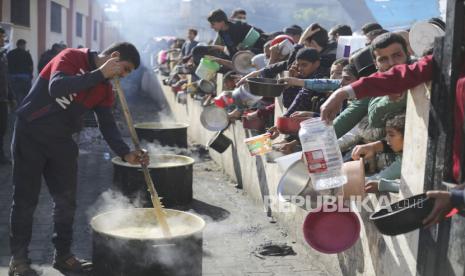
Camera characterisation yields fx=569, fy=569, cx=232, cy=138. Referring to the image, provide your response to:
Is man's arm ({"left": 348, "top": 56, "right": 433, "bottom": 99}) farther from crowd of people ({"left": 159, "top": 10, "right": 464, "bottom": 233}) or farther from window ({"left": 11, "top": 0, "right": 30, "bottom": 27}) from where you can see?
window ({"left": 11, "top": 0, "right": 30, "bottom": 27})

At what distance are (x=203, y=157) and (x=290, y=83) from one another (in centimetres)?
550

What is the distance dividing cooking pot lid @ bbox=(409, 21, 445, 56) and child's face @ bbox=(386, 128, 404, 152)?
2.33 feet

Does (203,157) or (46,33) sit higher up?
(46,33)

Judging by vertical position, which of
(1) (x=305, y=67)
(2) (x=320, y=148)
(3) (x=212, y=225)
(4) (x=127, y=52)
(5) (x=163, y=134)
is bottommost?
(3) (x=212, y=225)

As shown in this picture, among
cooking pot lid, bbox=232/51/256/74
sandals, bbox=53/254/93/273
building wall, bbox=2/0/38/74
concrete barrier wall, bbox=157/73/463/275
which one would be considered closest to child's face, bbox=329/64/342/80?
concrete barrier wall, bbox=157/73/463/275

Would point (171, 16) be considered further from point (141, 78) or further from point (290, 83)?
point (290, 83)

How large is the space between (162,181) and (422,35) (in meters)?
3.51

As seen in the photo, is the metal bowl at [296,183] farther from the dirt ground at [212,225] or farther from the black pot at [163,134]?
the black pot at [163,134]

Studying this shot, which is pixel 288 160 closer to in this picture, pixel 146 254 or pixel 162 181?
pixel 146 254

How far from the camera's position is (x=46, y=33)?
20672 millimetres

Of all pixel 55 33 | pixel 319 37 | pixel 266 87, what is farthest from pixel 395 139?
pixel 55 33

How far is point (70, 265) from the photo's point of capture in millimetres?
4785

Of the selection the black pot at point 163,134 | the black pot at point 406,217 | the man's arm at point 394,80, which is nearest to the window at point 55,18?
the black pot at point 163,134

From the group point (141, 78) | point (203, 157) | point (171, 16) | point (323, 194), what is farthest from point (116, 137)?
point (171, 16)
